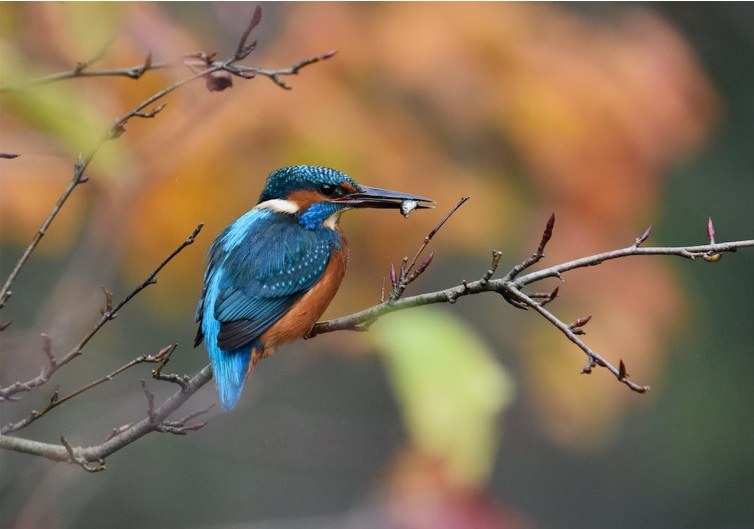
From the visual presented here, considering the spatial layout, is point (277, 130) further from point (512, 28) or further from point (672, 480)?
point (672, 480)

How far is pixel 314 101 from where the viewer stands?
2.72 m

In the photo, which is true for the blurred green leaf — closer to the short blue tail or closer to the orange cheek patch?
the short blue tail

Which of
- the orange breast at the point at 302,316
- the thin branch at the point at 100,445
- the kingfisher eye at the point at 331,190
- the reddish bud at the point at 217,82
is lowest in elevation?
the thin branch at the point at 100,445

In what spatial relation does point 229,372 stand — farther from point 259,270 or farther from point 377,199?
point 377,199

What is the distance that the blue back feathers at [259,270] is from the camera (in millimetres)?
2082

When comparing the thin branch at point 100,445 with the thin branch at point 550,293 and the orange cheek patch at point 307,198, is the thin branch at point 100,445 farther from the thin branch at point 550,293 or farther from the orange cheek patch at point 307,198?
the orange cheek patch at point 307,198

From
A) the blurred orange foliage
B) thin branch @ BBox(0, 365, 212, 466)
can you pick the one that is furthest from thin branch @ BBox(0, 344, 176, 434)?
the blurred orange foliage

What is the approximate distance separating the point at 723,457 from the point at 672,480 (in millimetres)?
402

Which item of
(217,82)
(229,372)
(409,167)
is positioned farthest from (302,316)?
(409,167)

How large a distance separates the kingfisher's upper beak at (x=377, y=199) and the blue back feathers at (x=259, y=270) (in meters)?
0.06

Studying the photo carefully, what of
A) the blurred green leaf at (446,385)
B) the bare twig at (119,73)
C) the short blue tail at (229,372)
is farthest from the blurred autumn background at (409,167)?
the short blue tail at (229,372)

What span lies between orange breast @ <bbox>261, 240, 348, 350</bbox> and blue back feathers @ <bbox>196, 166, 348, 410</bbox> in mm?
14

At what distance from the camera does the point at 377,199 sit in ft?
7.41

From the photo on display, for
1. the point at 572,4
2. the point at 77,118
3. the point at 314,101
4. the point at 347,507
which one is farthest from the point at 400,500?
the point at 347,507
